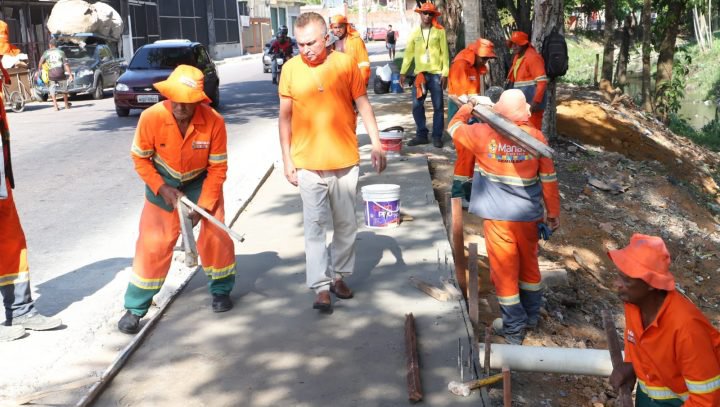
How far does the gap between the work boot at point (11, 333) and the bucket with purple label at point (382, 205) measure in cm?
326

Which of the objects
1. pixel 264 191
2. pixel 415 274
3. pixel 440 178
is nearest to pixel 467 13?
pixel 440 178

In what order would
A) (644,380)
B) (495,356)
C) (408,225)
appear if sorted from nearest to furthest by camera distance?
(644,380) → (495,356) → (408,225)

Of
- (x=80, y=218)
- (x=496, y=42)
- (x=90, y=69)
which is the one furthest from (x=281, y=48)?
(x=80, y=218)

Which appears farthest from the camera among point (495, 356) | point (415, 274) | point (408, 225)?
point (408, 225)

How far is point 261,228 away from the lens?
27.5 feet

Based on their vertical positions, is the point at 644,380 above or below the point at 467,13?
below

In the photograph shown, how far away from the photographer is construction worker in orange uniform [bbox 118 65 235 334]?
5555 mm

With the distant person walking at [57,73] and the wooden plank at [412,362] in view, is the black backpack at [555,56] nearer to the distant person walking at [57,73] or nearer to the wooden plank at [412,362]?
the wooden plank at [412,362]

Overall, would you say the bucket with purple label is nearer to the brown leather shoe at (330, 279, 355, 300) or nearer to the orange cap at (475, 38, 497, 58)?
the brown leather shoe at (330, 279, 355, 300)

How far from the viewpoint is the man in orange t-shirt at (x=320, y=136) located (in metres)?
5.77

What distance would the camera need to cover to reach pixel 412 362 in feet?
16.0

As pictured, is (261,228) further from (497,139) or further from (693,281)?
(693,281)

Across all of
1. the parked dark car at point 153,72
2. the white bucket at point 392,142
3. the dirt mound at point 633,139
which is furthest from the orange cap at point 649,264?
the parked dark car at point 153,72

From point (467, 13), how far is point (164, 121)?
6040mm
